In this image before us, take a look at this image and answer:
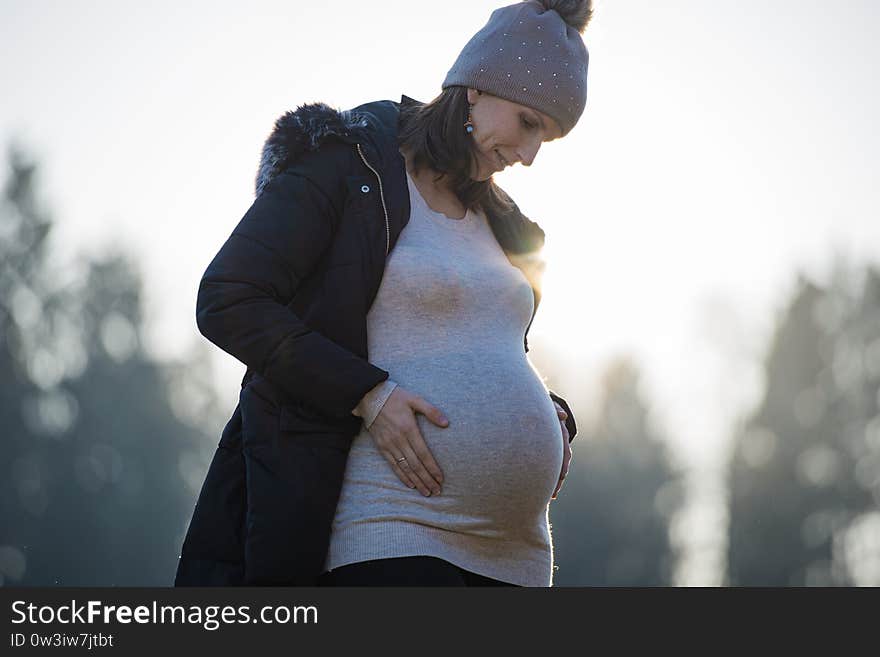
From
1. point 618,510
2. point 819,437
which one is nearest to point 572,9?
point 819,437

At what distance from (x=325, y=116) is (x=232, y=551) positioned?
1004 mm

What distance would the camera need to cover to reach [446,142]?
279 cm

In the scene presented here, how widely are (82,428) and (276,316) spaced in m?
24.4

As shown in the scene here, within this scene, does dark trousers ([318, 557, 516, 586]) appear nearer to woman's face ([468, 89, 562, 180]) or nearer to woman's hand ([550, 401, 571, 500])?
woman's hand ([550, 401, 571, 500])

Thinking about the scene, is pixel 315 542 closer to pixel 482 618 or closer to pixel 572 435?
pixel 482 618

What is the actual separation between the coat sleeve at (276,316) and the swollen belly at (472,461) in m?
0.16

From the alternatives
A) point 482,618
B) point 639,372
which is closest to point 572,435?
point 482,618

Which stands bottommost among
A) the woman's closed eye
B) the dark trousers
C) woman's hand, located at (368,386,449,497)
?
the dark trousers

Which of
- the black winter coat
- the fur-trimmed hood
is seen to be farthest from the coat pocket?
the fur-trimmed hood

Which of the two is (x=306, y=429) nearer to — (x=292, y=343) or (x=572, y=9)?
(x=292, y=343)

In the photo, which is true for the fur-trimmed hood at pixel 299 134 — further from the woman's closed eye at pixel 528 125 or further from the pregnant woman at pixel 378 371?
the woman's closed eye at pixel 528 125

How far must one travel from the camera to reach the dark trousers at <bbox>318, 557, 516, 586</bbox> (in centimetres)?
234

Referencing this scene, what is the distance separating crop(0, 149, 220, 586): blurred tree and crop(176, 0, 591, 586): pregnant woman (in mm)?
21806

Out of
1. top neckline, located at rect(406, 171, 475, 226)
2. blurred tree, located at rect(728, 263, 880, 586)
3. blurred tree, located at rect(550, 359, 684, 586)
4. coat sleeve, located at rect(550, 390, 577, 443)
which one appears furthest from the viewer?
blurred tree, located at rect(550, 359, 684, 586)
